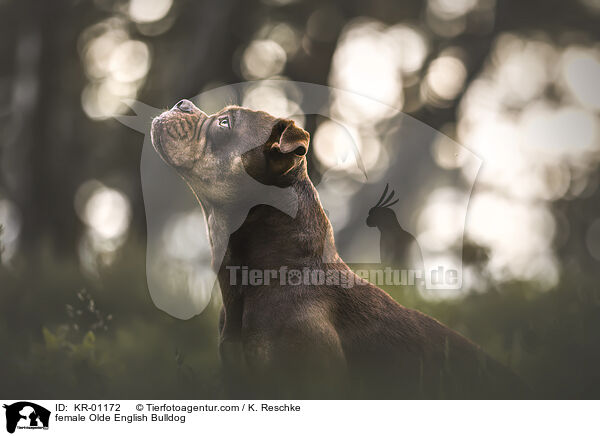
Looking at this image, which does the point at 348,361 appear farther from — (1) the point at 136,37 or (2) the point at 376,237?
(1) the point at 136,37

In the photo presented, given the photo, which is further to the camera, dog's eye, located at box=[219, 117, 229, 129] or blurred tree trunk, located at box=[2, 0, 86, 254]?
blurred tree trunk, located at box=[2, 0, 86, 254]

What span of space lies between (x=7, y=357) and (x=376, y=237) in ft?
11.7

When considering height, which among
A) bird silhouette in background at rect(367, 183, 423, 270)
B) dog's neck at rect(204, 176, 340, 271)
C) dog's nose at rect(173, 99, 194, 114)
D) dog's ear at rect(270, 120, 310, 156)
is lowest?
dog's neck at rect(204, 176, 340, 271)

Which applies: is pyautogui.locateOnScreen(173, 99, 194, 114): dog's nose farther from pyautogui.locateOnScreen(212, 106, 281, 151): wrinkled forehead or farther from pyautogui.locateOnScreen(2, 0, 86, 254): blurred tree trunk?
pyautogui.locateOnScreen(2, 0, 86, 254): blurred tree trunk

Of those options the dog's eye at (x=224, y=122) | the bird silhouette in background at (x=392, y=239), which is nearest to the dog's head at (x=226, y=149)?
the dog's eye at (x=224, y=122)

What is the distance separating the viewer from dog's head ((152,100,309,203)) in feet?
11.8

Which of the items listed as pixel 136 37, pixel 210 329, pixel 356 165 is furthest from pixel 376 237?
pixel 136 37

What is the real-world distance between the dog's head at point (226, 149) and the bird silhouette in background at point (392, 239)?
6.05 ft

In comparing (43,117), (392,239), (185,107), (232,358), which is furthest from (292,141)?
(43,117)

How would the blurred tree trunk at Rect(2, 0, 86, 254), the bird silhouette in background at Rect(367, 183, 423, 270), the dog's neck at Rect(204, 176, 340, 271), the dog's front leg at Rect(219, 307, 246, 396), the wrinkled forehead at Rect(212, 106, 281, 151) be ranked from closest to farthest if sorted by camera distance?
the dog's front leg at Rect(219, 307, 246, 396)
the dog's neck at Rect(204, 176, 340, 271)
the wrinkled forehead at Rect(212, 106, 281, 151)
the bird silhouette in background at Rect(367, 183, 423, 270)
the blurred tree trunk at Rect(2, 0, 86, 254)

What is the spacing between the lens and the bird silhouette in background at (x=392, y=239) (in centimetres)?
538

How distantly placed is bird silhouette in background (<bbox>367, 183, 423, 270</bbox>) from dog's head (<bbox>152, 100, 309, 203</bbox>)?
185cm

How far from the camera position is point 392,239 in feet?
19.1

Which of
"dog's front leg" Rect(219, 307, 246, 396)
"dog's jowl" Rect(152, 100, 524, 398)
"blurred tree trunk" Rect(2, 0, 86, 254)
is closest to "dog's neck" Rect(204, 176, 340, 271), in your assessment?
"dog's jowl" Rect(152, 100, 524, 398)
